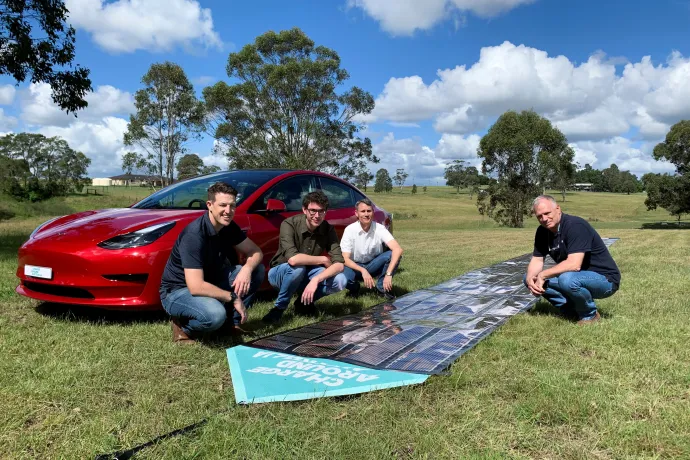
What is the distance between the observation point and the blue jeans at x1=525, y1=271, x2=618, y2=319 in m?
3.74

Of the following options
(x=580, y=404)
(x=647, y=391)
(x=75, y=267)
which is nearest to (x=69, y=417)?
(x=75, y=267)

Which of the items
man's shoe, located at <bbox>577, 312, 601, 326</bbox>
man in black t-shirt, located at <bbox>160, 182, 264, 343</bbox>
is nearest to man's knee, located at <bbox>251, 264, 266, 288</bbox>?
man in black t-shirt, located at <bbox>160, 182, 264, 343</bbox>

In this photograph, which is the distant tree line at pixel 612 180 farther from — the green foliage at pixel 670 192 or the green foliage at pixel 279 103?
the green foliage at pixel 279 103

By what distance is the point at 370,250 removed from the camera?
4.93m

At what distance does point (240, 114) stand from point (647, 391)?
85.0 ft

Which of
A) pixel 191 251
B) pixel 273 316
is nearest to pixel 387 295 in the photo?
pixel 273 316

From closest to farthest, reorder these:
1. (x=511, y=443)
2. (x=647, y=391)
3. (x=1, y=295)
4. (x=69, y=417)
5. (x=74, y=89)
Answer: (x=511, y=443), (x=69, y=417), (x=647, y=391), (x=1, y=295), (x=74, y=89)

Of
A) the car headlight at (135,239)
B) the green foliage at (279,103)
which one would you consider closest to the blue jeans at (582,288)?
the car headlight at (135,239)

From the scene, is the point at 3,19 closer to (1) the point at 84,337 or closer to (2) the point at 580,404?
(1) the point at 84,337

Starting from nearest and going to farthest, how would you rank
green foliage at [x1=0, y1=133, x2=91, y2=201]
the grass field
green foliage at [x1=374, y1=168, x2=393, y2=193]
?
the grass field → green foliage at [x1=0, y1=133, x2=91, y2=201] → green foliage at [x1=374, y1=168, x2=393, y2=193]

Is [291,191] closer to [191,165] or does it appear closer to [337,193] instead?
[337,193]

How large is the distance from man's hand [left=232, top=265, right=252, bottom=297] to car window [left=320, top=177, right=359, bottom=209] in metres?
2.11

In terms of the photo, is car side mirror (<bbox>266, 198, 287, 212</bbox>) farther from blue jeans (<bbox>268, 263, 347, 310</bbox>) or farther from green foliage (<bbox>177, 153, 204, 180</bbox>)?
green foliage (<bbox>177, 153, 204, 180</bbox>)

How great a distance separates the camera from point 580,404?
2.35 m
